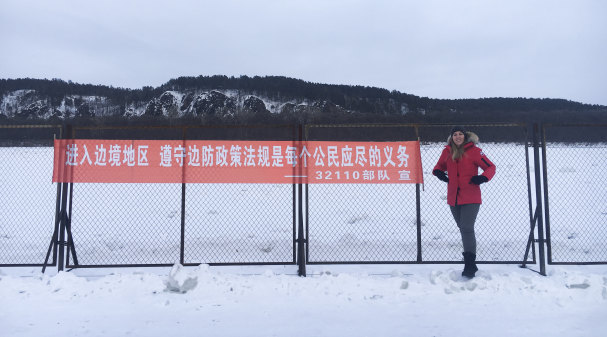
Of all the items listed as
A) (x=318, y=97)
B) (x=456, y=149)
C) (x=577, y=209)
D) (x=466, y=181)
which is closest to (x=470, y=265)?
(x=466, y=181)

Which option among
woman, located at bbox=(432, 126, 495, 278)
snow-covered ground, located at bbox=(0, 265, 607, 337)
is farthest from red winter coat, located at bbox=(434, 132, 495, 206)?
snow-covered ground, located at bbox=(0, 265, 607, 337)

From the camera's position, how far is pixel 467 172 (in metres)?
4.64

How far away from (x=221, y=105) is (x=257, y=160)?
6072 centimetres

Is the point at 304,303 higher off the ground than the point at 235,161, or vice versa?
the point at 235,161

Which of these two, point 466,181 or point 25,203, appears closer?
point 466,181

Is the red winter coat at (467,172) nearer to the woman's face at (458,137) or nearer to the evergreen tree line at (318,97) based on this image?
the woman's face at (458,137)

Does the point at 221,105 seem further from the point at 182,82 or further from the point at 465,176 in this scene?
the point at 465,176

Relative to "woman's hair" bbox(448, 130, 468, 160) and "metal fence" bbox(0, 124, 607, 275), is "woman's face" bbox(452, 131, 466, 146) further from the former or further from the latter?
"metal fence" bbox(0, 124, 607, 275)

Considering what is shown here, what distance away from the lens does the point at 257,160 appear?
5461 mm

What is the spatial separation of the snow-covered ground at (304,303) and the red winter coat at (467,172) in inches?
42.5

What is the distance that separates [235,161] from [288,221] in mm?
3595

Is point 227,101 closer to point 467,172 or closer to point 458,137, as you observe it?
point 458,137

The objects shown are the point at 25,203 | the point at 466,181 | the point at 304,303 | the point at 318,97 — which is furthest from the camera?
the point at 318,97

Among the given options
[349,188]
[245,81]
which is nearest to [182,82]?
[245,81]
